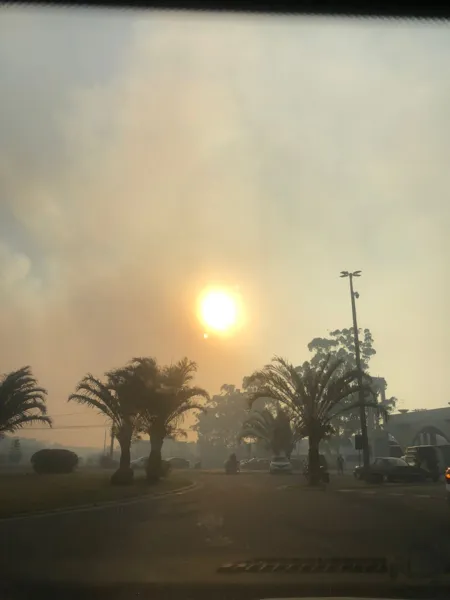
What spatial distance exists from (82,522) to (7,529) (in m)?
1.81

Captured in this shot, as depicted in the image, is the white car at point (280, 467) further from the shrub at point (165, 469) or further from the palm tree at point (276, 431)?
the shrub at point (165, 469)

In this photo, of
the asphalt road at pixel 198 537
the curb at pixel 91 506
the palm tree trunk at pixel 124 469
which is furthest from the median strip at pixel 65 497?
the asphalt road at pixel 198 537

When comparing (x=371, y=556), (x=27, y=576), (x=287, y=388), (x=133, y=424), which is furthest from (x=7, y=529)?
(x=287, y=388)

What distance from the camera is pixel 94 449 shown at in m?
64.6

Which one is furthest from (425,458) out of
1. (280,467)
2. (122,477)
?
(122,477)

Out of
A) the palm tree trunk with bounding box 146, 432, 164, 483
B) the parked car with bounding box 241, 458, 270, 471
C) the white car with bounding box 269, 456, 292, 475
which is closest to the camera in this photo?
the palm tree trunk with bounding box 146, 432, 164, 483

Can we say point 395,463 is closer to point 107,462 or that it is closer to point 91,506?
point 91,506

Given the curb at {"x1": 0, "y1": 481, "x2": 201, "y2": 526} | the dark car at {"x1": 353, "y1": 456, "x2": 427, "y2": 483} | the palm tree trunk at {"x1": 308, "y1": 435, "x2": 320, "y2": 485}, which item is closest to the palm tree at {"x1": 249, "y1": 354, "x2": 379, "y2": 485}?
the palm tree trunk at {"x1": 308, "y1": 435, "x2": 320, "y2": 485}

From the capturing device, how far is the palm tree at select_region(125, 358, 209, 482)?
29.4 meters

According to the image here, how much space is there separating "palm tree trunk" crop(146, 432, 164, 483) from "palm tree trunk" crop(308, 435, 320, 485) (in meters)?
7.31

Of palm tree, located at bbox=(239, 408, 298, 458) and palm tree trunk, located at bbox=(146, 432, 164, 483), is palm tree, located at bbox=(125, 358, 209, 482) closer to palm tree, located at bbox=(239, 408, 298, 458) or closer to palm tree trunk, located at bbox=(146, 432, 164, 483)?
palm tree trunk, located at bbox=(146, 432, 164, 483)

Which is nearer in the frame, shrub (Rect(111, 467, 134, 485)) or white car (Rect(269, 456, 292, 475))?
shrub (Rect(111, 467, 134, 485))

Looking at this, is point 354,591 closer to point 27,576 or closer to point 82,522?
point 27,576

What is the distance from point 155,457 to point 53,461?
300 inches
